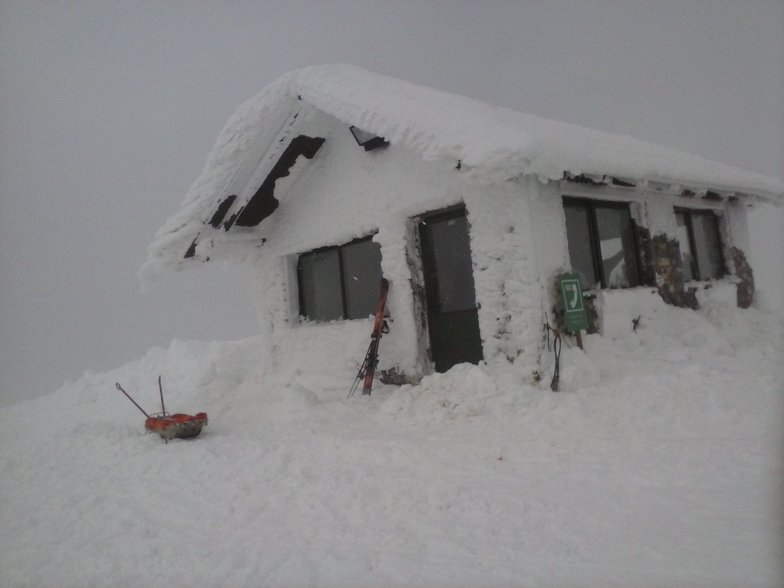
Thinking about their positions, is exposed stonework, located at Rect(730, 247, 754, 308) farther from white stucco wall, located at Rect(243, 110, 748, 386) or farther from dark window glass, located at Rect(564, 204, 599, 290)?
dark window glass, located at Rect(564, 204, 599, 290)

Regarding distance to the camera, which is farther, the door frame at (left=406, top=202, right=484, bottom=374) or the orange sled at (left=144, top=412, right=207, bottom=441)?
the door frame at (left=406, top=202, right=484, bottom=374)

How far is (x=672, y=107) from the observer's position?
43250 millimetres

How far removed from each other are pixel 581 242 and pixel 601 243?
1.33 ft

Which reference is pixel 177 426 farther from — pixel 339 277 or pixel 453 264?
pixel 453 264

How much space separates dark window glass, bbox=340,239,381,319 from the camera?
24.8 ft

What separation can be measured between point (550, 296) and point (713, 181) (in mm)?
4181

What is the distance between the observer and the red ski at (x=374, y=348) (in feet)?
21.4

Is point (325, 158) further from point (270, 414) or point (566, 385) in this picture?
point (566, 385)

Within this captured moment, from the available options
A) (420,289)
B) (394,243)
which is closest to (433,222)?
(394,243)

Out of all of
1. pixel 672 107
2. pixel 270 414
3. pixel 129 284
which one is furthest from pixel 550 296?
pixel 672 107

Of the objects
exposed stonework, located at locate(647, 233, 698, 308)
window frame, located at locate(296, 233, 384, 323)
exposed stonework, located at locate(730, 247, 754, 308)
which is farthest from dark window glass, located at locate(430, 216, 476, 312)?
exposed stonework, located at locate(730, 247, 754, 308)

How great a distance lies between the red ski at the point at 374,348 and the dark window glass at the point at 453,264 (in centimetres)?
78

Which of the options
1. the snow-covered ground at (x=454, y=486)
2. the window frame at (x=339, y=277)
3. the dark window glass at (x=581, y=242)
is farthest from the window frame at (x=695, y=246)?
the window frame at (x=339, y=277)

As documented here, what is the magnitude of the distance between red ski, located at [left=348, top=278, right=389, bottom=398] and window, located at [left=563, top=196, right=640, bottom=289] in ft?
8.46
